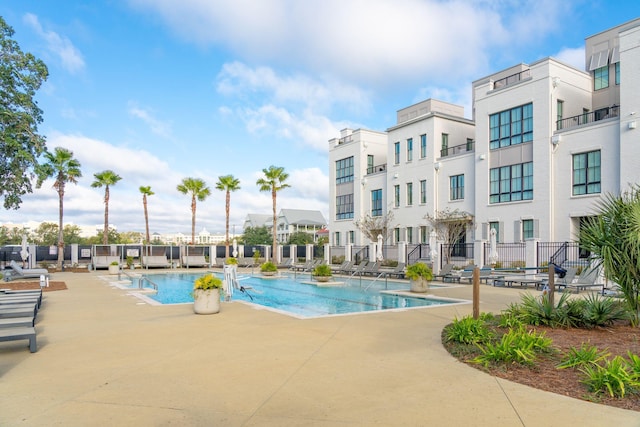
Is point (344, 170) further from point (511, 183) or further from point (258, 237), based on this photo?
point (258, 237)

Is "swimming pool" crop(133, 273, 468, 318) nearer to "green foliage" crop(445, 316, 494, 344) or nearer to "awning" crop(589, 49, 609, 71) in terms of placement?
"green foliage" crop(445, 316, 494, 344)

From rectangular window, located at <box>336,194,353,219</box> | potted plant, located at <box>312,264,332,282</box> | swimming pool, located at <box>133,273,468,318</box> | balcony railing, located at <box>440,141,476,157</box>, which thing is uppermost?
balcony railing, located at <box>440,141,476,157</box>

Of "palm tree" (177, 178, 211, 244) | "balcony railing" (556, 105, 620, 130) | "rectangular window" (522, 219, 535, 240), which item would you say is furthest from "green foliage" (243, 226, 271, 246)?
"balcony railing" (556, 105, 620, 130)

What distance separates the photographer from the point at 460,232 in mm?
31562

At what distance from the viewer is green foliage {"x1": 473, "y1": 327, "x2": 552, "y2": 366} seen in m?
Result: 5.95

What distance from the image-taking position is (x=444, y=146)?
35.8 metres

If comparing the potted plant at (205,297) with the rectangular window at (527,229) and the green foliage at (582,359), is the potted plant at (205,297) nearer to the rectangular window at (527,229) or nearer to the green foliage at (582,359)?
the green foliage at (582,359)

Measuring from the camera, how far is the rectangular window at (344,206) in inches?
1781

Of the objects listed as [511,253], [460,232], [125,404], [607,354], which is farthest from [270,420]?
[460,232]

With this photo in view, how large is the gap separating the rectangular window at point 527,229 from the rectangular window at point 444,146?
9.57 m

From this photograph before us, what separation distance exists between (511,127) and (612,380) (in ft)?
89.7

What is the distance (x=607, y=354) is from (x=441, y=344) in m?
2.41

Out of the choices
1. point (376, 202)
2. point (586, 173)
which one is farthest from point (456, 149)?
point (586, 173)

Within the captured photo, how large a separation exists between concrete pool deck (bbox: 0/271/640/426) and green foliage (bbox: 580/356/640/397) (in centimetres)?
40
